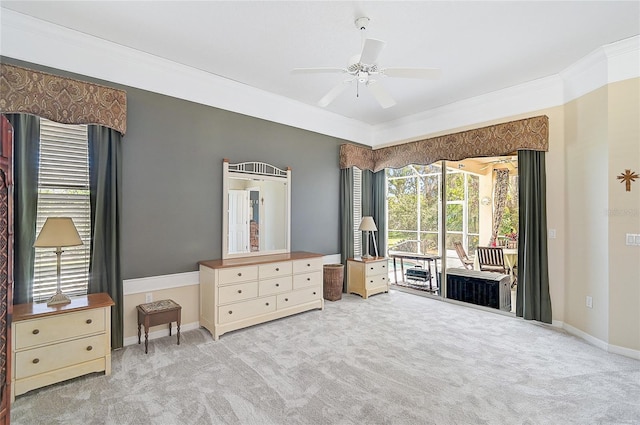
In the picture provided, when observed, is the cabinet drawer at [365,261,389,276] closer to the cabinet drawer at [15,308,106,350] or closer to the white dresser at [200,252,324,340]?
the white dresser at [200,252,324,340]

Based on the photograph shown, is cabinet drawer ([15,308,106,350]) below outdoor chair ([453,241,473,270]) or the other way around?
below

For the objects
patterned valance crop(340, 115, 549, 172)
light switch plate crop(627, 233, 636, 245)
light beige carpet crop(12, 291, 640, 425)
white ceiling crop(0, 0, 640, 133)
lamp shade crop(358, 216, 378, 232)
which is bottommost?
light beige carpet crop(12, 291, 640, 425)

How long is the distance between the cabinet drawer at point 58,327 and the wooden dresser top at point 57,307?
0.12 feet

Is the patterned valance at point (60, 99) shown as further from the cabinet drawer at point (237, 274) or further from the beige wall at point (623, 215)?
the beige wall at point (623, 215)

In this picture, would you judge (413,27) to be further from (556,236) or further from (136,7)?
(556,236)

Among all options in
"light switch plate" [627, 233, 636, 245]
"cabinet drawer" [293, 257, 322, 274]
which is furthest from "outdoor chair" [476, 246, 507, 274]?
"cabinet drawer" [293, 257, 322, 274]

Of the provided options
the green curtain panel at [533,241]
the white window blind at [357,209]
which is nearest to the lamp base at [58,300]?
the white window blind at [357,209]

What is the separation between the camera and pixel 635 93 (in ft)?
10.0

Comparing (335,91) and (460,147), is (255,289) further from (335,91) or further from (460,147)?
(460,147)

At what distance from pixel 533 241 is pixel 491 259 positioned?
825 mm

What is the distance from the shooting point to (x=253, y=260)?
3.86 metres

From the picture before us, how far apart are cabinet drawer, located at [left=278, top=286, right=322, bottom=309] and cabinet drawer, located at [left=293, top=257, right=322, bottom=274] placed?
26 centimetres

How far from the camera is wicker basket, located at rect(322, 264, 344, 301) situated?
15.8 ft

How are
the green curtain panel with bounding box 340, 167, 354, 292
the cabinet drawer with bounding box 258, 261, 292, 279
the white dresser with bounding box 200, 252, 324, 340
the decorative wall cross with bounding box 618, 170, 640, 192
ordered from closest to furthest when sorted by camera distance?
the decorative wall cross with bounding box 618, 170, 640, 192 → the white dresser with bounding box 200, 252, 324, 340 → the cabinet drawer with bounding box 258, 261, 292, 279 → the green curtain panel with bounding box 340, 167, 354, 292
